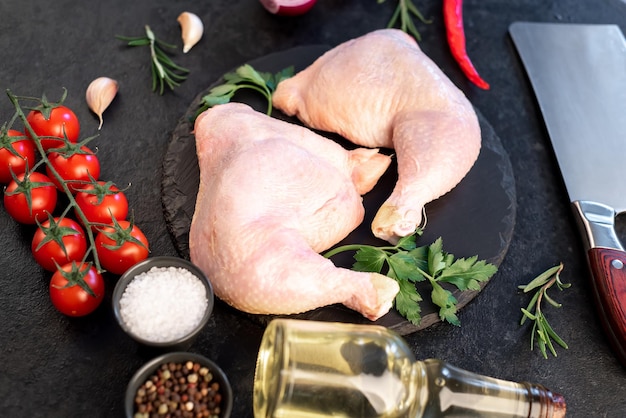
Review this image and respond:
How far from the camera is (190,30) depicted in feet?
8.60

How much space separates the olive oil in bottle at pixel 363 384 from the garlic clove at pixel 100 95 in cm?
114

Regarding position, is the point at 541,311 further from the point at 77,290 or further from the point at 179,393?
the point at 77,290

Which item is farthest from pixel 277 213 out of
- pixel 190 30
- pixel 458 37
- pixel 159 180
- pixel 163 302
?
pixel 458 37

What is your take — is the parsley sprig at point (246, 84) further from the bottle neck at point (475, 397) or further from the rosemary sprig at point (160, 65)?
A: the bottle neck at point (475, 397)

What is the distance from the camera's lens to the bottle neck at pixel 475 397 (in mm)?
1647

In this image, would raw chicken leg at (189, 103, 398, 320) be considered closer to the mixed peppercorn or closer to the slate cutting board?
the slate cutting board

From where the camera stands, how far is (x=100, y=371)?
191cm

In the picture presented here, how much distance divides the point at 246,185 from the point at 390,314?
1.82ft

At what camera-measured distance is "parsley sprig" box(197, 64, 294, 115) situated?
7.78 ft

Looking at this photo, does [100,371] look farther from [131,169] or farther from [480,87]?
[480,87]

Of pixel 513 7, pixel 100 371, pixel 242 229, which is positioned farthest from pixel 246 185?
pixel 513 7

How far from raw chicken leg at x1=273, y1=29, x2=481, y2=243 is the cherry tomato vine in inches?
27.1

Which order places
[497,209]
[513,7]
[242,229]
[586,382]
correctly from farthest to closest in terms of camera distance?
[513,7] < [497,209] < [586,382] < [242,229]

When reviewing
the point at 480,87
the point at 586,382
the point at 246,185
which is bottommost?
the point at 586,382
